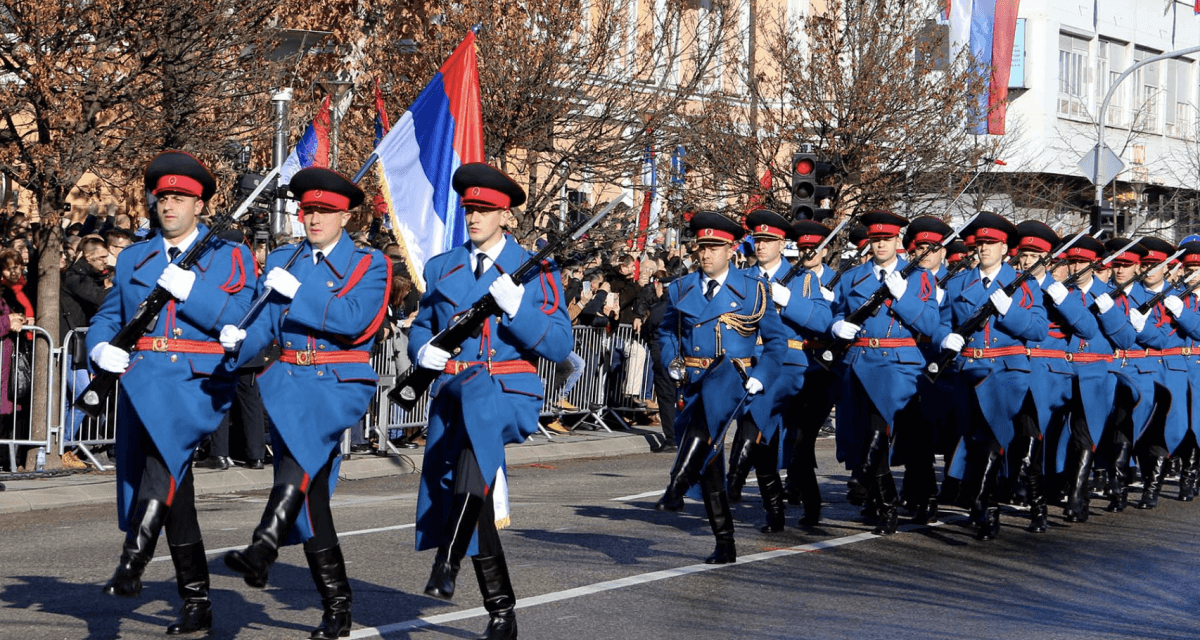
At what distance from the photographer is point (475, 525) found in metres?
7.10

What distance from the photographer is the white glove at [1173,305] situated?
13.8m

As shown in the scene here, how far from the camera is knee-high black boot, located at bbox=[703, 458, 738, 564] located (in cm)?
941

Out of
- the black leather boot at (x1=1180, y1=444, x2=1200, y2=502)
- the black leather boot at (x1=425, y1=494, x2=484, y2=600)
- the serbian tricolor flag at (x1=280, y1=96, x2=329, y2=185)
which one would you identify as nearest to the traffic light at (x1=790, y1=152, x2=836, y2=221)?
the serbian tricolor flag at (x1=280, y1=96, x2=329, y2=185)

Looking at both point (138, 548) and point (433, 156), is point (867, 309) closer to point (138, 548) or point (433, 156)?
point (138, 548)

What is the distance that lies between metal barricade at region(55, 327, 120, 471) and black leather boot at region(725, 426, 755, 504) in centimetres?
486

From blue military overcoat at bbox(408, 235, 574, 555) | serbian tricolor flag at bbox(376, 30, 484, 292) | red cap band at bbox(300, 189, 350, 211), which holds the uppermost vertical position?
serbian tricolor flag at bbox(376, 30, 484, 292)

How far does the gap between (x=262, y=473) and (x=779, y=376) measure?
5.32 m

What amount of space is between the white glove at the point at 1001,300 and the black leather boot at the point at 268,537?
5.41m

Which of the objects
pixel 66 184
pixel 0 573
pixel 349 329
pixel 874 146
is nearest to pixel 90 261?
pixel 66 184

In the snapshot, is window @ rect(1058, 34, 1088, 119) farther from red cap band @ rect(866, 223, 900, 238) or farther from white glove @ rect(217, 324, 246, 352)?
white glove @ rect(217, 324, 246, 352)

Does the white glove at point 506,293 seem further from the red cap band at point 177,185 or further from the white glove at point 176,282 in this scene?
the red cap band at point 177,185

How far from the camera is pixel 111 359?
7.26 meters

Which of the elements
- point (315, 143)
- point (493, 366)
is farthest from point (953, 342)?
point (315, 143)

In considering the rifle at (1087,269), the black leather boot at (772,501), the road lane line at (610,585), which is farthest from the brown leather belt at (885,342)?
the rifle at (1087,269)
